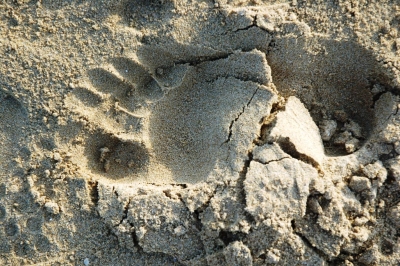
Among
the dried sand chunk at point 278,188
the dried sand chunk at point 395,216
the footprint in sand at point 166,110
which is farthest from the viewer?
the footprint in sand at point 166,110

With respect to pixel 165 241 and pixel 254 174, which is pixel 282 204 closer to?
pixel 254 174

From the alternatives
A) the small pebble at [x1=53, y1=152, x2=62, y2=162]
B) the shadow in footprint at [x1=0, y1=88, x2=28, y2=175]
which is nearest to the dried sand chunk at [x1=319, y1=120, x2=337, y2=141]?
the small pebble at [x1=53, y1=152, x2=62, y2=162]

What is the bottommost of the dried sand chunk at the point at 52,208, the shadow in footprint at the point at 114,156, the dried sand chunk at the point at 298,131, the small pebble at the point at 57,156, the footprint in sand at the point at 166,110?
the dried sand chunk at the point at 52,208

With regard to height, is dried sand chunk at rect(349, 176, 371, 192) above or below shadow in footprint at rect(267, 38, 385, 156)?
below

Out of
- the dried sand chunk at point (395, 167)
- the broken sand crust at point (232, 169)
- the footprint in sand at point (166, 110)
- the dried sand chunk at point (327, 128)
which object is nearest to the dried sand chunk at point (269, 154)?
the broken sand crust at point (232, 169)

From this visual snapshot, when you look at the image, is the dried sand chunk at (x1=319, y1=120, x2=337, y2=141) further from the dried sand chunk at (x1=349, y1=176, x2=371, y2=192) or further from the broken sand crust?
the dried sand chunk at (x1=349, y1=176, x2=371, y2=192)

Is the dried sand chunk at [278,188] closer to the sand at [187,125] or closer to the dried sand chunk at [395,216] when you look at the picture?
the sand at [187,125]

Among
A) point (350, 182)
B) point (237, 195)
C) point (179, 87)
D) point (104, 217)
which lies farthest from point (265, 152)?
point (104, 217)

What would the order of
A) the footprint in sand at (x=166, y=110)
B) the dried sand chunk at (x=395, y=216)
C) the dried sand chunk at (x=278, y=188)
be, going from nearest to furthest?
the dried sand chunk at (x=278, y=188), the dried sand chunk at (x=395, y=216), the footprint in sand at (x=166, y=110)

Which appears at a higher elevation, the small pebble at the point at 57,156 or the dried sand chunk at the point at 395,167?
the dried sand chunk at the point at 395,167
